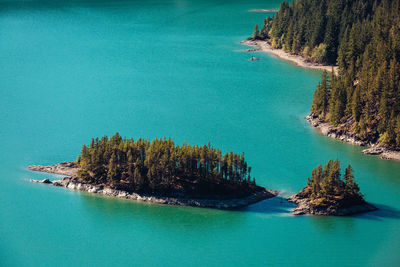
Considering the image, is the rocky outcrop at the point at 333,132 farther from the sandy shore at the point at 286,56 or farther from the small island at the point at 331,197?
the sandy shore at the point at 286,56

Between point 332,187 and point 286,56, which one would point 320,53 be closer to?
point 286,56

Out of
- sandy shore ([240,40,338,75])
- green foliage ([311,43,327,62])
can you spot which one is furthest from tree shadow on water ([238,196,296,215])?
green foliage ([311,43,327,62])

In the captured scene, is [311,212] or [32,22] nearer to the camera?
[311,212]

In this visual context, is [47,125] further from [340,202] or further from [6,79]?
[340,202]

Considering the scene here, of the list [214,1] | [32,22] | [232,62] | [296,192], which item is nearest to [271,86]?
[232,62]

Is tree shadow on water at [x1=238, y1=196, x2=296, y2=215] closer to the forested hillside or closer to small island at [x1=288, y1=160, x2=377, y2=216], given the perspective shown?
small island at [x1=288, y1=160, x2=377, y2=216]

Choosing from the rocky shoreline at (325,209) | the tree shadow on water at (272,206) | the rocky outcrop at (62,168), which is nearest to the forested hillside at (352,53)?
the rocky shoreline at (325,209)
